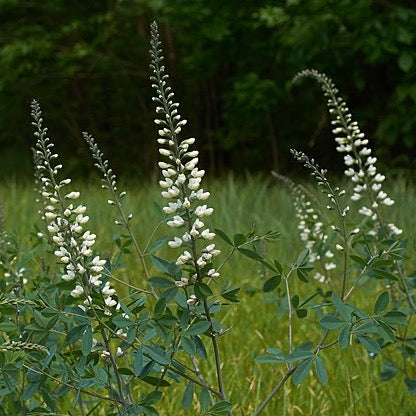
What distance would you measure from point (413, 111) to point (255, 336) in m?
6.45

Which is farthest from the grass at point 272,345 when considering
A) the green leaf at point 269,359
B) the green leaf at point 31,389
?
the green leaf at point 31,389

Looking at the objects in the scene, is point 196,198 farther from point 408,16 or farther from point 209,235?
point 408,16

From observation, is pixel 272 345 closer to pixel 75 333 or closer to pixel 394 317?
pixel 394 317

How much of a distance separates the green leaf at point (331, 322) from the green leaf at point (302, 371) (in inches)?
3.6

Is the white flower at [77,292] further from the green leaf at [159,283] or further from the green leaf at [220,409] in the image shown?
the green leaf at [220,409]

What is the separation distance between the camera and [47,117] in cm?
1723

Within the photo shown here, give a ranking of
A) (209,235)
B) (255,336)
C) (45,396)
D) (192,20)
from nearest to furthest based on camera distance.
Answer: (209,235) → (45,396) → (255,336) → (192,20)

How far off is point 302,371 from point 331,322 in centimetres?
14

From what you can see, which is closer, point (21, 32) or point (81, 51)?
point (81, 51)

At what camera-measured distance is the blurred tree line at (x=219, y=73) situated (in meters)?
9.79

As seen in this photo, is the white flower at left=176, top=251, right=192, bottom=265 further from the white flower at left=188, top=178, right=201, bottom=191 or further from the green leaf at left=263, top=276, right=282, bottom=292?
the green leaf at left=263, top=276, right=282, bottom=292

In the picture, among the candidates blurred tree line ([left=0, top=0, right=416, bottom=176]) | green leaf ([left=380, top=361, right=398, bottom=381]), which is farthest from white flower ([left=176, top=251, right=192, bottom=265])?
blurred tree line ([left=0, top=0, right=416, bottom=176])

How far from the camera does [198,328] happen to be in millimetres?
1841

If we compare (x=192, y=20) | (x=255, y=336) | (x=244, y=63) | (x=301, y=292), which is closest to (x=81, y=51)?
(x=192, y=20)
